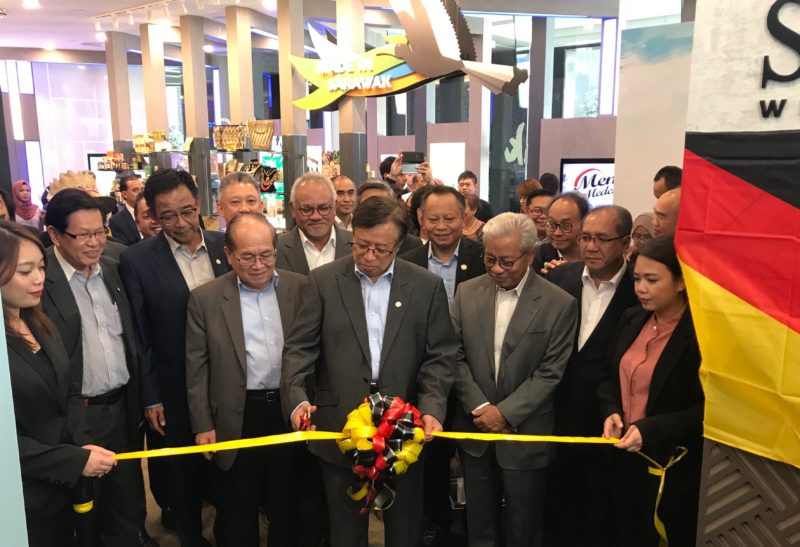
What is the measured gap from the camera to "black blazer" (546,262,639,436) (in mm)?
2932

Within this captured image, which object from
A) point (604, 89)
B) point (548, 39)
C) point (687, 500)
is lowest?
point (687, 500)

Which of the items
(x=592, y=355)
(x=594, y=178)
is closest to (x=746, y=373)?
(x=592, y=355)

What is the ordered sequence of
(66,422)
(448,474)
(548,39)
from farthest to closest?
(548,39)
(448,474)
(66,422)

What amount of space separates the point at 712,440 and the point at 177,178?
8.78 feet

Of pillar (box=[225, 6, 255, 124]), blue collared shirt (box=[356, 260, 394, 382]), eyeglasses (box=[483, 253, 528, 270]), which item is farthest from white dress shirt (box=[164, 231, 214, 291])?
pillar (box=[225, 6, 255, 124])

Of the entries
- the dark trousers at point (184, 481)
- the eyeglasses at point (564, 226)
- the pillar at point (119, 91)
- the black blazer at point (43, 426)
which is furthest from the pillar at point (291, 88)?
the black blazer at point (43, 426)

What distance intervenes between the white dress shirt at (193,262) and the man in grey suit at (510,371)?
1.35 m

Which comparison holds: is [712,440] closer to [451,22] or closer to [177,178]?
[177,178]

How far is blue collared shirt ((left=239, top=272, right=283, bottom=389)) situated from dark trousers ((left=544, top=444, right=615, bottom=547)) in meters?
1.42

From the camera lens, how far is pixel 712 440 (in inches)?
86.1

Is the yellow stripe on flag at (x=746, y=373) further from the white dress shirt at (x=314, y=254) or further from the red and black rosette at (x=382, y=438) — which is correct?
the white dress shirt at (x=314, y=254)

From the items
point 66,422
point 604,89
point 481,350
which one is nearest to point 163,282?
point 66,422

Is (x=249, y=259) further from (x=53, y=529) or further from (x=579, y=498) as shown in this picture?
(x=579, y=498)

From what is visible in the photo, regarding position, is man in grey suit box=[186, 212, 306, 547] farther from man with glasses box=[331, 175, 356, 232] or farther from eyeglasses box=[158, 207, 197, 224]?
man with glasses box=[331, 175, 356, 232]
